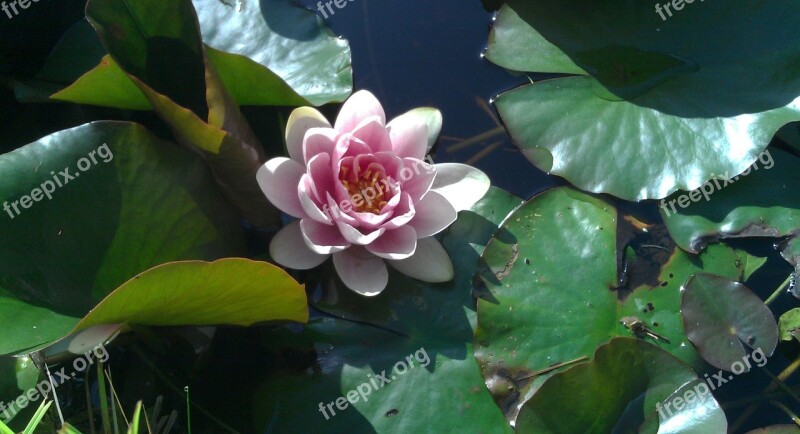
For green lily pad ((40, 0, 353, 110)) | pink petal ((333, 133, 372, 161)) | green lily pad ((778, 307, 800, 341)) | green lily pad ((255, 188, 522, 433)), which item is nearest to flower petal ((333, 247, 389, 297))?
green lily pad ((255, 188, 522, 433))

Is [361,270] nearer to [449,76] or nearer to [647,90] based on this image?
[449,76]

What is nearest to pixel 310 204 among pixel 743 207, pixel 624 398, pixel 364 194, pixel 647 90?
pixel 364 194

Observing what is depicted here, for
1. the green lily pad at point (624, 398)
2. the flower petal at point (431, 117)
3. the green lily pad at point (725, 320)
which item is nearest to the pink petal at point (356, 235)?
the flower petal at point (431, 117)

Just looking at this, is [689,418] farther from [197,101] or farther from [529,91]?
[197,101]

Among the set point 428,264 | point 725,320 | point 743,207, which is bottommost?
point 725,320

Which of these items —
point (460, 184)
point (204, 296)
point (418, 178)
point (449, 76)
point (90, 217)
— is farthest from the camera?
point (449, 76)

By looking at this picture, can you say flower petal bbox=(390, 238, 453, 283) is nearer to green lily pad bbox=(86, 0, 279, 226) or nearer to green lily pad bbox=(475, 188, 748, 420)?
green lily pad bbox=(475, 188, 748, 420)
